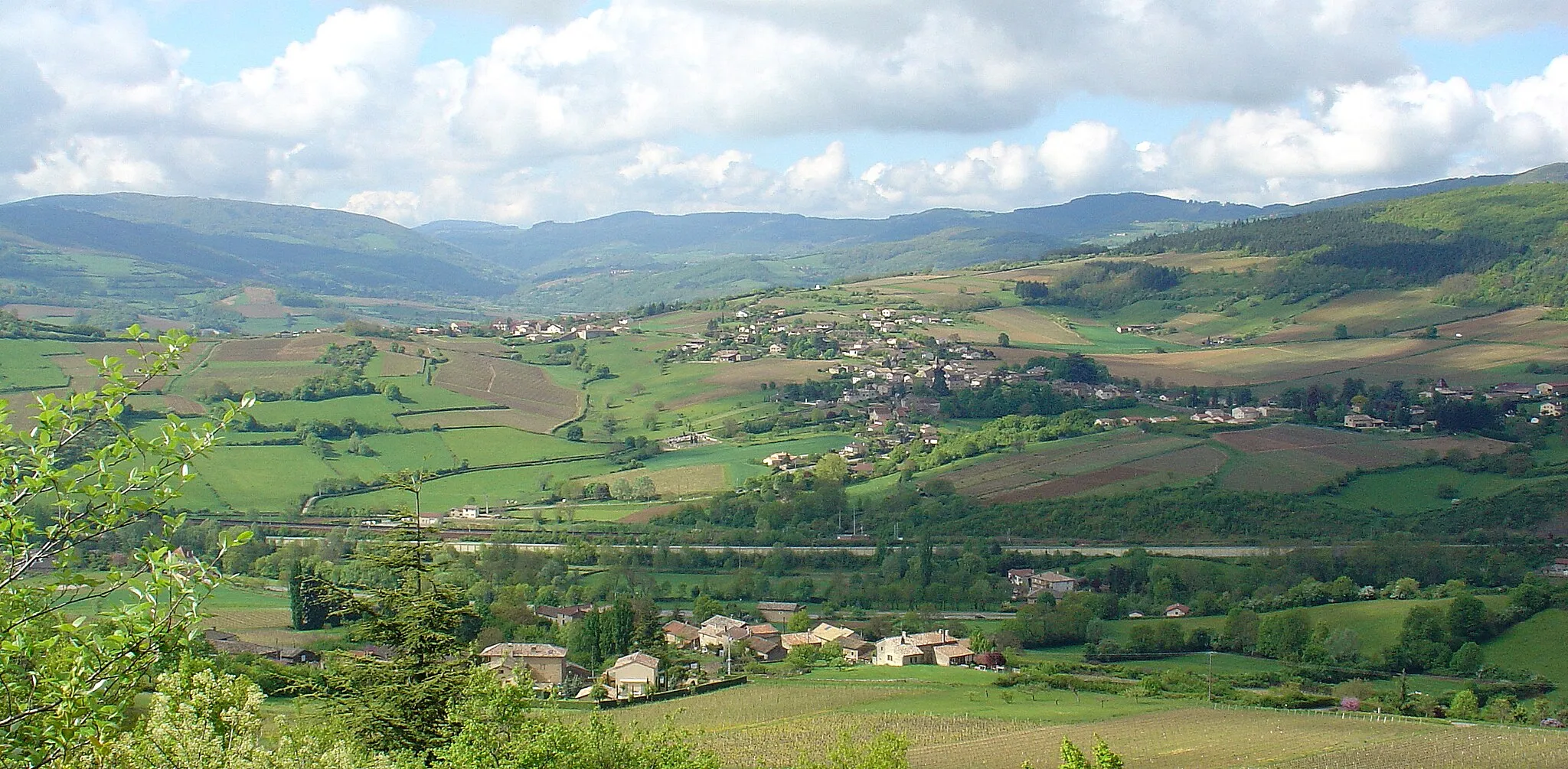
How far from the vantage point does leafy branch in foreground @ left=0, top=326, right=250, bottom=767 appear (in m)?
6.46

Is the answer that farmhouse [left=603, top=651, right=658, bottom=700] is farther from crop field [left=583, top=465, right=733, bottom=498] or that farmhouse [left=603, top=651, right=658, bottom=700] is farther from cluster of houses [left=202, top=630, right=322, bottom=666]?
crop field [left=583, top=465, right=733, bottom=498]

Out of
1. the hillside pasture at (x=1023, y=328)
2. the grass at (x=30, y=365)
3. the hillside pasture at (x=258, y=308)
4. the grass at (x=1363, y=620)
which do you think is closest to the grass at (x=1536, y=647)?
the grass at (x=1363, y=620)

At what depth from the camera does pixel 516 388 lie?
307ft

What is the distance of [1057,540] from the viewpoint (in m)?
59.2

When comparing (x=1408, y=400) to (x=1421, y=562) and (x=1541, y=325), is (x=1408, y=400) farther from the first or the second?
(x=1421, y=562)

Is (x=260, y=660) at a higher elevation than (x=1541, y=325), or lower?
lower

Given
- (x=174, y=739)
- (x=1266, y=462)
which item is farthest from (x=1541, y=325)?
(x=174, y=739)

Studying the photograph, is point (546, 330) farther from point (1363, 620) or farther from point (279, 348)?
point (1363, 620)

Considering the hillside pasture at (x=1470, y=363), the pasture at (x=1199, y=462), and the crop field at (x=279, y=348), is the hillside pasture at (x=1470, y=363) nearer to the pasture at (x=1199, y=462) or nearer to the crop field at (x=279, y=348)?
the pasture at (x=1199, y=462)

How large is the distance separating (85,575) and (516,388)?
290 ft

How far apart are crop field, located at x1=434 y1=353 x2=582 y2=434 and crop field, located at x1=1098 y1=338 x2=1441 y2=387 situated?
43.4 meters

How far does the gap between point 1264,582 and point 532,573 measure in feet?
102

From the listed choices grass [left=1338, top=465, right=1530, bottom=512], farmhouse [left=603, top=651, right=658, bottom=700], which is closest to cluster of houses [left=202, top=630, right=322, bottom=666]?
farmhouse [left=603, top=651, right=658, bottom=700]

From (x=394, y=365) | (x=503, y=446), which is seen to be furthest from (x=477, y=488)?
(x=394, y=365)
